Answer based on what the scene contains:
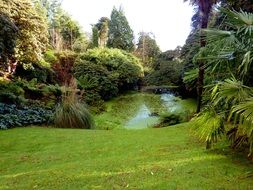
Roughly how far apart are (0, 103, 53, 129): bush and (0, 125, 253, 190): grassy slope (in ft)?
7.25

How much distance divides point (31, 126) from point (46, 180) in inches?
233

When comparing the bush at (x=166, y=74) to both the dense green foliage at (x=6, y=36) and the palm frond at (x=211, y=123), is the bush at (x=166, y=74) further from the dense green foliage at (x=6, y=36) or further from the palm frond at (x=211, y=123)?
the palm frond at (x=211, y=123)

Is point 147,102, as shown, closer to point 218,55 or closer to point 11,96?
point 11,96

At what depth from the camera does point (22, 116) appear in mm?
10523

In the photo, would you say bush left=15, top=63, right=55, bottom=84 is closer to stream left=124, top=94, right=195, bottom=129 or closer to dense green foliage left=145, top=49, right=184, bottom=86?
stream left=124, top=94, right=195, bottom=129

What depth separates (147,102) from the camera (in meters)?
18.9

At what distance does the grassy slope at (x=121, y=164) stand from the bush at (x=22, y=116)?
2211 mm

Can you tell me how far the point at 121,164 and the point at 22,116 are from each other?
20.8 ft

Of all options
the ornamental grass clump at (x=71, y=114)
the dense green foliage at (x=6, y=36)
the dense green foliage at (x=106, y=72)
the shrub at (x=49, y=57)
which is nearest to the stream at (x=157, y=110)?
the dense green foliage at (x=106, y=72)

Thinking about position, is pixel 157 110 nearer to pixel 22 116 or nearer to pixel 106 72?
pixel 106 72

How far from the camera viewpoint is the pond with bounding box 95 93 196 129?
44.3 feet

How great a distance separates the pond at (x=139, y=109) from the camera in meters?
13.5

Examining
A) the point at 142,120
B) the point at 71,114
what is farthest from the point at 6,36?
the point at 142,120

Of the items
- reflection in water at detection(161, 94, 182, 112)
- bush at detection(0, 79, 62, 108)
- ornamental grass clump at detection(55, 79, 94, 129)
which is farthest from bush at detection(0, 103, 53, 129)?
reflection in water at detection(161, 94, 182, 112)
